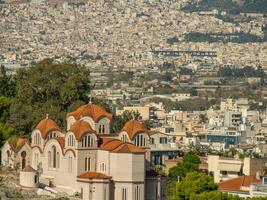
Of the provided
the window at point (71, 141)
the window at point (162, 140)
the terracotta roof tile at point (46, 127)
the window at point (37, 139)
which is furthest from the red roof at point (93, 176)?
the window at point (162, 140)

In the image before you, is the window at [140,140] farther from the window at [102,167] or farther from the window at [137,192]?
the window at [137,192]

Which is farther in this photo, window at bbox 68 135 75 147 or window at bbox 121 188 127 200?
window at bbox 68 135 75 147

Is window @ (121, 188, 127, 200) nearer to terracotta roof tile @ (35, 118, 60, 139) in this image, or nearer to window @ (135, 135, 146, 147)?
window @ (135, 135, 146, 147)

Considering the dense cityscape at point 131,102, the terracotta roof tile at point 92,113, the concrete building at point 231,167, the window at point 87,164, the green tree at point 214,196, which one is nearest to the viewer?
the green tree at point 214,196

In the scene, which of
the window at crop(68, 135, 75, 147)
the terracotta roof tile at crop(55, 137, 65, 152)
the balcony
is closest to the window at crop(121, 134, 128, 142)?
the window at crop(68, 135, 75, 147)

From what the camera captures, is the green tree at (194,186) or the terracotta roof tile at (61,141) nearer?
the green tree at (194,186)

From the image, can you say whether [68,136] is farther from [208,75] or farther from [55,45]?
[55,45]

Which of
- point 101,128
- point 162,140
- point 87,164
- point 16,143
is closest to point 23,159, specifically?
point 16,143
